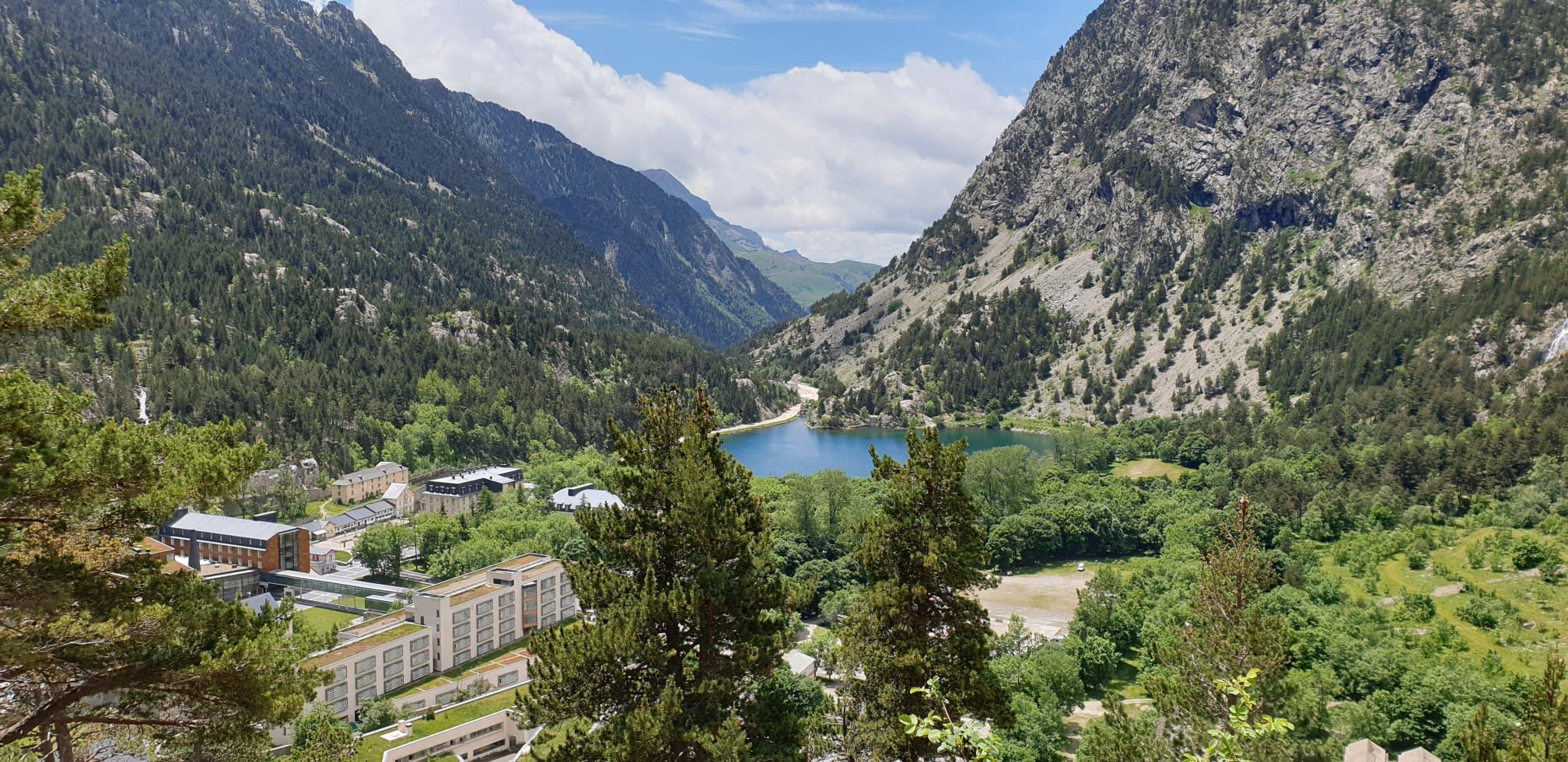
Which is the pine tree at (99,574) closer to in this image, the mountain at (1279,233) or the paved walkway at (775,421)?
the mountain at (1279,233)

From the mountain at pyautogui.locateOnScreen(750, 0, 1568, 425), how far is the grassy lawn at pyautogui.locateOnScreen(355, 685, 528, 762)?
308ft

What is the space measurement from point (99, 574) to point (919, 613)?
1218 centimetres

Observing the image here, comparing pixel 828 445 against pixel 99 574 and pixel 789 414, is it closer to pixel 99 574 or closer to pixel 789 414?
pixel 789 414

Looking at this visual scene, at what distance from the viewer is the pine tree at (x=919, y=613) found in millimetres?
15164

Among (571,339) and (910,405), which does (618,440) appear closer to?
(571,339)

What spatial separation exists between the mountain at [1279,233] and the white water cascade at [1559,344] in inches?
30.3

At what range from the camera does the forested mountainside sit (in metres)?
91.8

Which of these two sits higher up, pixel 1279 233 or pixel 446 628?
pixel 1279 233

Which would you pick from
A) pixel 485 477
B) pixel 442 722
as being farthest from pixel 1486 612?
pixel 485 477

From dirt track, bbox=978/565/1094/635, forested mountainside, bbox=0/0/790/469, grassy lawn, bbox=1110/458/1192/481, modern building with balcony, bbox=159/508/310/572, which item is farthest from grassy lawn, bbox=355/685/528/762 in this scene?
grassy lawn, bbox=1110/458/1192/481

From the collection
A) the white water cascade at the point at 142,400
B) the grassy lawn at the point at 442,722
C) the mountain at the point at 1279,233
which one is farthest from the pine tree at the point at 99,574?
the mountain at the point at 1279,233

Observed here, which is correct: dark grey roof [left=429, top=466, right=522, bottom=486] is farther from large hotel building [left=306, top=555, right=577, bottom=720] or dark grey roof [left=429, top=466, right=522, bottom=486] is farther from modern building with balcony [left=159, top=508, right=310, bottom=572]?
large hotel building [left=306, top=555, right=577, bottom=720]

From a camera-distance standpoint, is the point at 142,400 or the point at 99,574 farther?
the point at 142,400

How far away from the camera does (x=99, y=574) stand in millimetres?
11273
